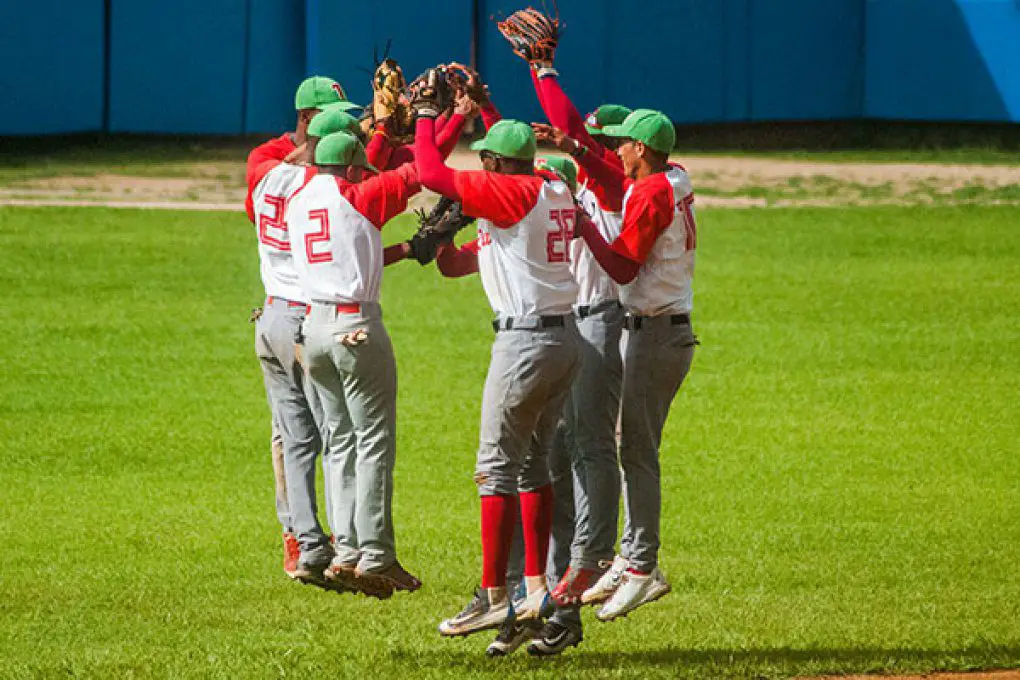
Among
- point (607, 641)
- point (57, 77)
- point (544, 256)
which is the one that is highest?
point (57, 77)

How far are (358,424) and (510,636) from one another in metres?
1.13

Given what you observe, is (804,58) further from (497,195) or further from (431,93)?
(497,195)

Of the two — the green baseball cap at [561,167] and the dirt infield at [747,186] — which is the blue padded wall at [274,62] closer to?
the dirt infield at [747,186]

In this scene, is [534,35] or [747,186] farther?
[747,186]

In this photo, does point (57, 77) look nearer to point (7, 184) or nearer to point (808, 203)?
point (7, 184)

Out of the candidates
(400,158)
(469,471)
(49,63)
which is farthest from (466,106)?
(49,63)

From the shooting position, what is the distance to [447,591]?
33.5 feet

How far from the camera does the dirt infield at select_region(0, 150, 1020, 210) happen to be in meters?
25.9

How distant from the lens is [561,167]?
764 centimetres

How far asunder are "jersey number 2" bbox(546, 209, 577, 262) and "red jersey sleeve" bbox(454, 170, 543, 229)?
4.6 inches

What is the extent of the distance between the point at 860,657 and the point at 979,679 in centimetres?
60

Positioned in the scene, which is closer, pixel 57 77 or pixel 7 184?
pixel 7 184

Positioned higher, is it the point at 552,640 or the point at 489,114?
the point at 489,114

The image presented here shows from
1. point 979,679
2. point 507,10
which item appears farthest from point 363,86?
point 979,679
